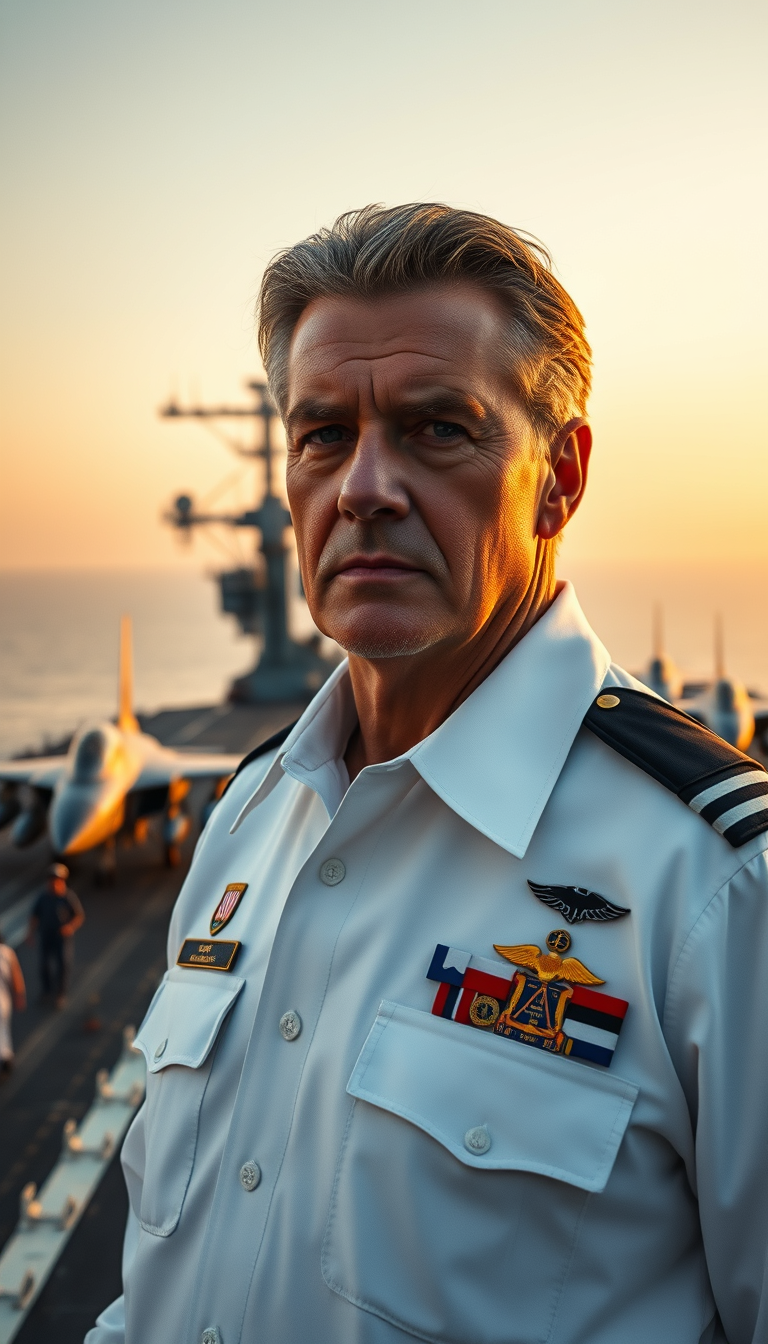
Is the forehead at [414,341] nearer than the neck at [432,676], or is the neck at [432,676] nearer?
the forehead at [414,341]

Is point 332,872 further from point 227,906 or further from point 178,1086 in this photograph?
point 178,1086

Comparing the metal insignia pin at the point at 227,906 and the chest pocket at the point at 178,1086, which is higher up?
the metal insignia pin at the point at 227,906

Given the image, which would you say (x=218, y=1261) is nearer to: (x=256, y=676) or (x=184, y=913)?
(x=184, y=913)

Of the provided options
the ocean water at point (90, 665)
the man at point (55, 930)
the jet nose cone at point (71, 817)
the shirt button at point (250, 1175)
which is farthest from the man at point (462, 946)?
the ocean water at point (90, 665)

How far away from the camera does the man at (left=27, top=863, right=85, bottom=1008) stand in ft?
36.1

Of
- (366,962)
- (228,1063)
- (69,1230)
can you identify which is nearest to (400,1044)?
(366,962)

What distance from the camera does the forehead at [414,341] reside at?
1753mm

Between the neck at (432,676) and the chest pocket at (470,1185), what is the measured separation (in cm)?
67

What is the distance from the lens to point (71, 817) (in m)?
14.8

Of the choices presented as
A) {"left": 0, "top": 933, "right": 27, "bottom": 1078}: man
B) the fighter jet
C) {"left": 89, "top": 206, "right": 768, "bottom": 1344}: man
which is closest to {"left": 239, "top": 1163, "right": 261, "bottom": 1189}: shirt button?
{"left": 89, "top": 206, "right": 768, "bottom": 1344}: man

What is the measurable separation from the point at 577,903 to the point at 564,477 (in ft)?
2.85

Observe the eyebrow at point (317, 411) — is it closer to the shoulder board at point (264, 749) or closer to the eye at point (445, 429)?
the eye at point (445, 429)

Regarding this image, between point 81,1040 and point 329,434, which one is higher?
point 329,434

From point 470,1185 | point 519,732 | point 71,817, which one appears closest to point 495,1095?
point 470,1185
